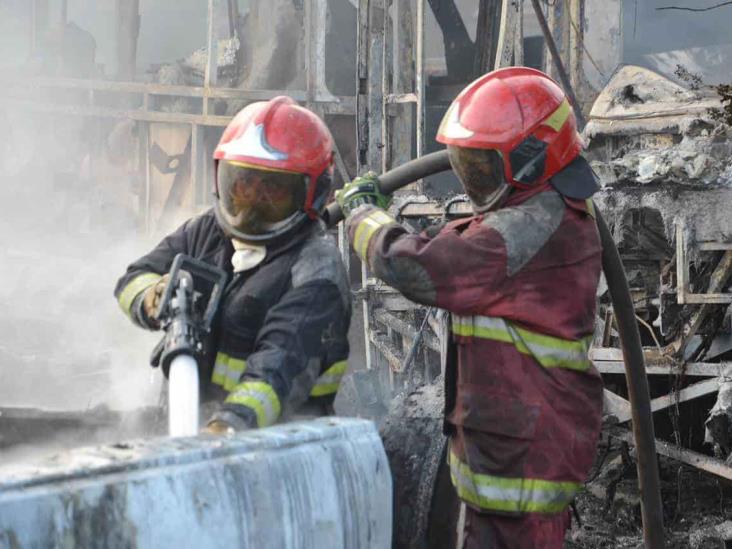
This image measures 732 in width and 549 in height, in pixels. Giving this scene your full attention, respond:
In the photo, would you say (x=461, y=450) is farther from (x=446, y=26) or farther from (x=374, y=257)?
(x=446, y=26)

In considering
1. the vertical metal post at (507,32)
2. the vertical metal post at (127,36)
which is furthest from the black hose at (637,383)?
the vertical metal post at (127,36)

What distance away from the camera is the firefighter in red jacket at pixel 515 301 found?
309cm

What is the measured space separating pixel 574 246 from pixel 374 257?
602 mm

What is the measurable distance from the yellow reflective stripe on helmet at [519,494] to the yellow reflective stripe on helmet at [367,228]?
2.48 ft

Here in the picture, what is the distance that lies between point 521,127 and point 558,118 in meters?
0.15

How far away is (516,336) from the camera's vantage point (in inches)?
123

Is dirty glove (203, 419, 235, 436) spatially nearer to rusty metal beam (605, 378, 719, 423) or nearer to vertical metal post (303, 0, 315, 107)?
rusty metal beam (605, 378, 719, 423)

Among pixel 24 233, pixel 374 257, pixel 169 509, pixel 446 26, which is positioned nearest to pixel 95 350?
pixel 24 233

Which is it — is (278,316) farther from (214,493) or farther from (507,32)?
(507,32)

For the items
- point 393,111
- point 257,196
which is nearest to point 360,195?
point 257,196

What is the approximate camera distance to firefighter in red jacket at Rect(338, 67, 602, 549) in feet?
10.1

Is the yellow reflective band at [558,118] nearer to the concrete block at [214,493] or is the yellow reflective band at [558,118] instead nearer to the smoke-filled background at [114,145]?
the concrete block at [214,493]

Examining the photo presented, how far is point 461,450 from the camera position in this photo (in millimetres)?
3227

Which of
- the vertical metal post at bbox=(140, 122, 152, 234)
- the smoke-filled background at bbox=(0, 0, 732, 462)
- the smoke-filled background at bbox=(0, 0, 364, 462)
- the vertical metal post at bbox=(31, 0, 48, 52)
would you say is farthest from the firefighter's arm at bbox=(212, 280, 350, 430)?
the vertical metal post at bbox=(31, 0, 48, 52)
